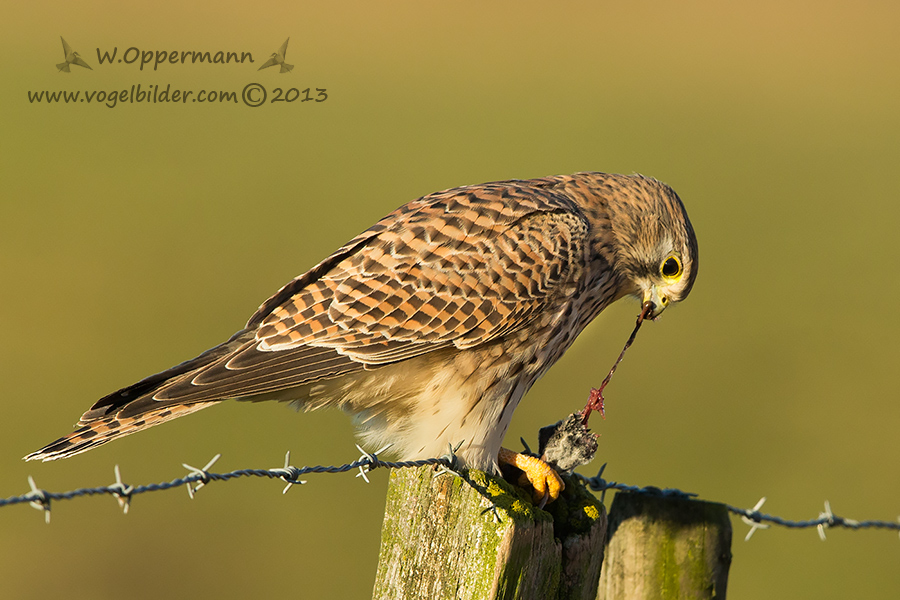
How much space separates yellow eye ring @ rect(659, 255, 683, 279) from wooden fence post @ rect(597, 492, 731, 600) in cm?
159

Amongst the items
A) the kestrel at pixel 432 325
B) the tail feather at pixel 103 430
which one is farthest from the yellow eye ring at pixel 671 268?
the tail feather at pixel 103 430

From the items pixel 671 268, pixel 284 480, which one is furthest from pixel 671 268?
pixel 284 480

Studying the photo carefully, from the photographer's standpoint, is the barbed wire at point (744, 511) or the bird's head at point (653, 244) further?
the bird's head at point (653, 244)

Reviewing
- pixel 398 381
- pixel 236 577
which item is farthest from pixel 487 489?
pixel 236 577

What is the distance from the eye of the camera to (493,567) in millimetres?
2621

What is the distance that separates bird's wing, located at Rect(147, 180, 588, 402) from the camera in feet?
13.1

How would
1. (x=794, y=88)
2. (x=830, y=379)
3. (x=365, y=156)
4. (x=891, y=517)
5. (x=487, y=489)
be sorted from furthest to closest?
(x=794, y=88) < (x=365, y=156) < (x=830, y=379) < (x=891, y=517) < (x=487, y=489)

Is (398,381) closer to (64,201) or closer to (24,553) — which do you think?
(24,553)

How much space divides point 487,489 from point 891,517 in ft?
24.3

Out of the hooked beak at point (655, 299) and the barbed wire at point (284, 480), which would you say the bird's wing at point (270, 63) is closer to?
the hooked beak at point (655, 299)

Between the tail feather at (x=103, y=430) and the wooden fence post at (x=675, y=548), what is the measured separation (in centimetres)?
166

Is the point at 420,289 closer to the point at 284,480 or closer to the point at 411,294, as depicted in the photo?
the point at 411,294

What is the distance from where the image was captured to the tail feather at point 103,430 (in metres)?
3.47

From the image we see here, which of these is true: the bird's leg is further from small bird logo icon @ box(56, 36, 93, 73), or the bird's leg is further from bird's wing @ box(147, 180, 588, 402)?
small bird logo icon @ box(56, 36, 93, 73)
